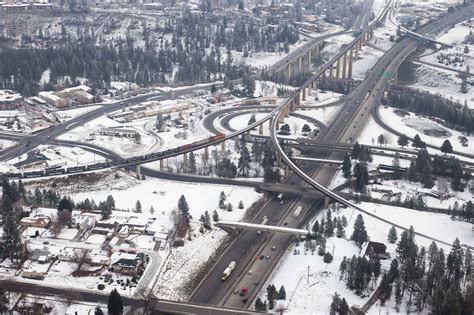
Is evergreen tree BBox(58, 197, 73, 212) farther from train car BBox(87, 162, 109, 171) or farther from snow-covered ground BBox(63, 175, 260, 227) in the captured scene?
train car BBox(87, 162, 109, 171)

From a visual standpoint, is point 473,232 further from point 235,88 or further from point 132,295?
point 235,88

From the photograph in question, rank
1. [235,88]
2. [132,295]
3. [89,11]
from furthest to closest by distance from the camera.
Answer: [89,11] < [235,88] < [132,295]

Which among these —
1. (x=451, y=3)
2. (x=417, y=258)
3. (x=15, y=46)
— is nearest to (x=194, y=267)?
(x=417, y=258)

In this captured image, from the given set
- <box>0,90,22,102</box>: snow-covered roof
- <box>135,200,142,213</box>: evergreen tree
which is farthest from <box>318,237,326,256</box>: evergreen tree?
<box>0,90,22,102</box>: snow-covered roof

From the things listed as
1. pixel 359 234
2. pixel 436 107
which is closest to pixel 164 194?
pixel 359 234

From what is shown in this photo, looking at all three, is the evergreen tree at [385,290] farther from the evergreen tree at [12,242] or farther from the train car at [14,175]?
the train car at [14,175]

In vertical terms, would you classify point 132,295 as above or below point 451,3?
below

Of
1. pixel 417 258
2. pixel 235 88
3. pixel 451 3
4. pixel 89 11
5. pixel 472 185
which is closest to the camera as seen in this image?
pixel 417 258

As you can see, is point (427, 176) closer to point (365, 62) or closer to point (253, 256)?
point (253, 256)
